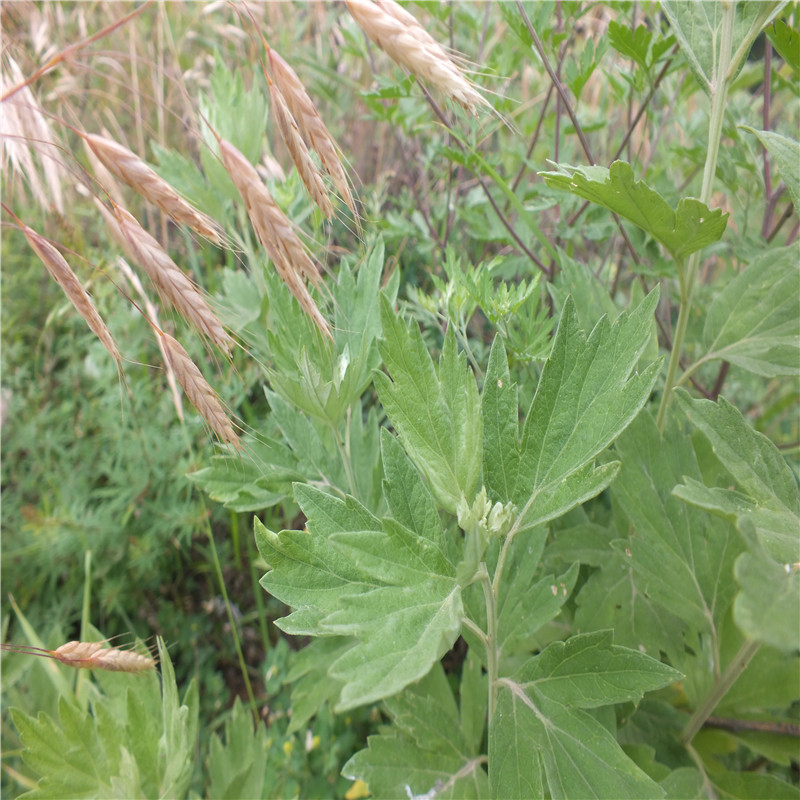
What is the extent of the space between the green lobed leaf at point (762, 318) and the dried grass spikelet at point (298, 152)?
0.61 m

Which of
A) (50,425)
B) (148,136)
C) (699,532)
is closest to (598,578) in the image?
(699,532)

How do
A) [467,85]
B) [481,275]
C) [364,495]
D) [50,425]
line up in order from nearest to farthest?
[467,85] < [481,275] < [364,495] < [50,425]

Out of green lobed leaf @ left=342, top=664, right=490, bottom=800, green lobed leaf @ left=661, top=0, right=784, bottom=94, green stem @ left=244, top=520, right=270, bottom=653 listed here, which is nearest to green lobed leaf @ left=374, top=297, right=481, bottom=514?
Result: green lobed leaf @ left=342, top=664, right=490, bottom=800

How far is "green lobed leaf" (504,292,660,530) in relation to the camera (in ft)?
2.06

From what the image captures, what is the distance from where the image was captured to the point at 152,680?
1.03 meters

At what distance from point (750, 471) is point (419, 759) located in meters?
0.56

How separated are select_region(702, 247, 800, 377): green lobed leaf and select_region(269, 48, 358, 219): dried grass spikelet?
587mm

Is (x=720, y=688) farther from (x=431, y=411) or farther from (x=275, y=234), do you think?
(x=275, y=234)

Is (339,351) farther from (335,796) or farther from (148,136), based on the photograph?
(148,136)

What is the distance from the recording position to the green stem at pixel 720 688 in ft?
2.61

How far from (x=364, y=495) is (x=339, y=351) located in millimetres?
246

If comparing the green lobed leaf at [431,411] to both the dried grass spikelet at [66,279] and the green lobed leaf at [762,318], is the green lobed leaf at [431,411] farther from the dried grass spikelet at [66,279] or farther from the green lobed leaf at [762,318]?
the green lobed leaf at [762,318]

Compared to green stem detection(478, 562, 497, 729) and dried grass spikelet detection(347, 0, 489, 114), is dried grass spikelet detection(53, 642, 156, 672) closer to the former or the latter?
green stem detection(478, 562, 497, 729)

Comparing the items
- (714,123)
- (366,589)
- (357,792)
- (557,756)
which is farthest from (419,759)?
(714,123)
